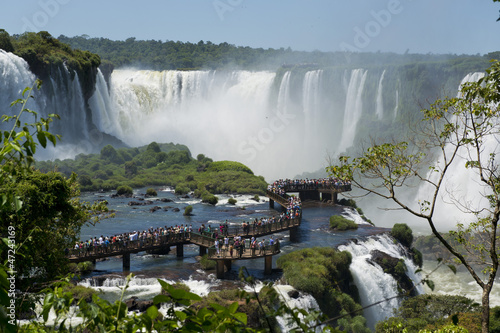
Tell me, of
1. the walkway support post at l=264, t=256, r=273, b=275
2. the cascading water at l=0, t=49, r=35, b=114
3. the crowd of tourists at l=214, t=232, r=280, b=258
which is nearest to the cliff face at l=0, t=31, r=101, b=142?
the cascading water at l=0, t=49, r=35, b=114

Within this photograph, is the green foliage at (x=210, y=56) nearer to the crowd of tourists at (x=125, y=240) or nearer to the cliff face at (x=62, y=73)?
the cliff face at (x=62, y=73)

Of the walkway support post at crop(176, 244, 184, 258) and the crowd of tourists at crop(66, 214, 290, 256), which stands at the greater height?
the crowd of tourists at crop(66, 214, 290, 256)

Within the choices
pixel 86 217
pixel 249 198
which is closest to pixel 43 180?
pixel 86 217

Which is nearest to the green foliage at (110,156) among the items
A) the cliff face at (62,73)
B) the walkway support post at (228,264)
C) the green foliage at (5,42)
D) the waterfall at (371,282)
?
the cliff face at (62,73)

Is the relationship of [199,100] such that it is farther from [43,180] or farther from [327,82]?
[43,180]

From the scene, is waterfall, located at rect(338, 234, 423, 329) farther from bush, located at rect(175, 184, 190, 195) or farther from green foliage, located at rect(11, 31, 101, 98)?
green foliage, located at rect(11, 31, 101, 98)

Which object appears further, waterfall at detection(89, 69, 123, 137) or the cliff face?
waterfall at detection(89, 69, 123, 137)
